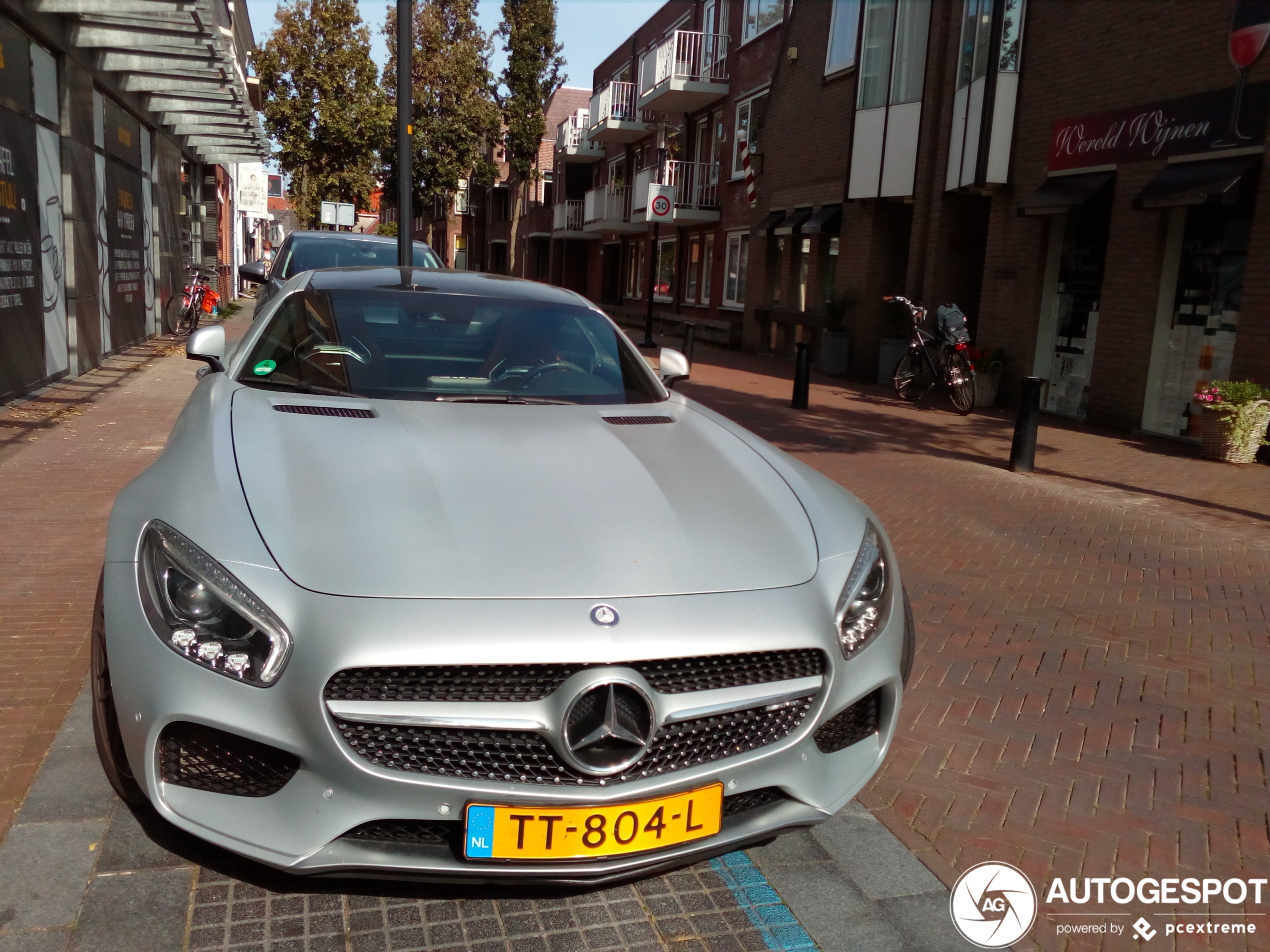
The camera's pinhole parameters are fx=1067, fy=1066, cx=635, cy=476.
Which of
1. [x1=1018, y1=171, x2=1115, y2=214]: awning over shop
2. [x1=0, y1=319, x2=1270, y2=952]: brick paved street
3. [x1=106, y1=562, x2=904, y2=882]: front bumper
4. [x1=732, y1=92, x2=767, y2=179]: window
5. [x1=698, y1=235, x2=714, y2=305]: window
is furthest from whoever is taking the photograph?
[x1=698, y1=235, x2=714, y2=305]: window

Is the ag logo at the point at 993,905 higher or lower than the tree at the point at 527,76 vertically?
lower

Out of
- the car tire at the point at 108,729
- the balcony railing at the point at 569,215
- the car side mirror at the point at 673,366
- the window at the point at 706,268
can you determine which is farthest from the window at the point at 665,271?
the car tire at the point at 108,729

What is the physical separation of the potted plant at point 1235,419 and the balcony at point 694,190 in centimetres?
1734

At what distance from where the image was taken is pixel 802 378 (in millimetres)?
12914

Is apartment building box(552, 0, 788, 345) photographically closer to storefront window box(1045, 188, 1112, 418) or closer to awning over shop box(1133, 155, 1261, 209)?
storefront window box(1045, 188, 1112, 418)

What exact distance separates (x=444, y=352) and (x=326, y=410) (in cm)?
67

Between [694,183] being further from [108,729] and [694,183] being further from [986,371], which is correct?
[108,729]

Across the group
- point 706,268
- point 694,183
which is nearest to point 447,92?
point 694,183

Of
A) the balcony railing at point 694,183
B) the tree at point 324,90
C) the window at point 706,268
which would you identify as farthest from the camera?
the tree at point 324,90

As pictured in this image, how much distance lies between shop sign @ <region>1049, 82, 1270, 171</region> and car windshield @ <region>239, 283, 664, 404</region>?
904 cm

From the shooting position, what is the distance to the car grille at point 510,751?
2201 mm

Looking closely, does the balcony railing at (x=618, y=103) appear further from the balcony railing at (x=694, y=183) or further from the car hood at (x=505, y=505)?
the car hood at (x=505, y=505)

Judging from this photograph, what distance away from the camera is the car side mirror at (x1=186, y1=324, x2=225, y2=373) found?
4.11 meters

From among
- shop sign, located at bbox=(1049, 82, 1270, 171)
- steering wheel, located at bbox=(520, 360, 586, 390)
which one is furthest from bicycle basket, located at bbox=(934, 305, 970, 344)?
steering wheel, located at bbox=(520, 360, 586, 390)
